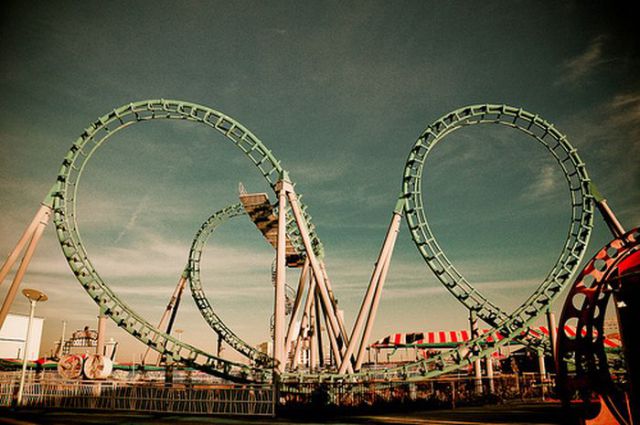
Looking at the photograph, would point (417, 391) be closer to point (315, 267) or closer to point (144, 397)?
point (315, 267)

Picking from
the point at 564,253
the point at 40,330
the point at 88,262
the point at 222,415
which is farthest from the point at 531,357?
the point at 40,330

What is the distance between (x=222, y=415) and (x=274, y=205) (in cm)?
860

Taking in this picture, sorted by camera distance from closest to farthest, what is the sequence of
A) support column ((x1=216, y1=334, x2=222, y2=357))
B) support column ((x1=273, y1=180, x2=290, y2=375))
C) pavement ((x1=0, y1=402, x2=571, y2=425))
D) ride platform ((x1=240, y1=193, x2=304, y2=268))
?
pavement ((x1=0, y1=402, x2=571, y2=425)) → support column ((x1=273, y1=180, x2=290, y2=375)) → ride platform ((x1=240, y1=193, x2=304, y2=268)) → support column ((x1=216, y1=334, x2=222, y2=357))

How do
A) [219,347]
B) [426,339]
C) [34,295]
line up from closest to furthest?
[34,295]
[219,347]
[426,339]

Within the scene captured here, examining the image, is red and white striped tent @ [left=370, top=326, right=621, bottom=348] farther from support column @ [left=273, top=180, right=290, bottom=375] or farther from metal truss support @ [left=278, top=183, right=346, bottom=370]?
support column @ [left=273, top=180, right=290, bottom=375]

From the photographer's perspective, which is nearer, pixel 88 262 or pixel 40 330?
pixel 88 262

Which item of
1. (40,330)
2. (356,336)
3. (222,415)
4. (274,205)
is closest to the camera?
(222,415)

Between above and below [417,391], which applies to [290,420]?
below

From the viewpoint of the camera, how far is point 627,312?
21.9ft

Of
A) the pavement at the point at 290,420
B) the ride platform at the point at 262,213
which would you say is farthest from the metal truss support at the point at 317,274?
the pavement at the point at 290,420

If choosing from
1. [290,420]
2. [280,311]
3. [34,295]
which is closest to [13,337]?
[34,295]

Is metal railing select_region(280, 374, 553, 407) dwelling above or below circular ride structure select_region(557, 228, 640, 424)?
below

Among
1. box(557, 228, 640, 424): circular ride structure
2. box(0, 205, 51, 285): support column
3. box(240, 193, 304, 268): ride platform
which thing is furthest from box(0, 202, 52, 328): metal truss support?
box(557, 228, 640, 424): circular ride structure

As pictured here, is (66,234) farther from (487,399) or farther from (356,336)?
(487,399)
